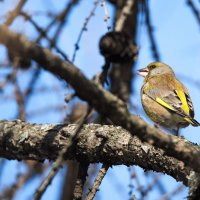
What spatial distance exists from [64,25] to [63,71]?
101 inches

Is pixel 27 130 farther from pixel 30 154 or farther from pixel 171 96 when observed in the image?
pixel 171 96

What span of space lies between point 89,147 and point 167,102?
2.04 metres

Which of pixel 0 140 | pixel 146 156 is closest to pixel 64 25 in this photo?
pixel 0 140

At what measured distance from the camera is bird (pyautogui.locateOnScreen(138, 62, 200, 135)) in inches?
198

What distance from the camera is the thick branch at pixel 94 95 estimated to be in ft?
5.51

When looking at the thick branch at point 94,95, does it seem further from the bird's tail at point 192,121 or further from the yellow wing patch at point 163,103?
the yellow wing patch at point 163,103

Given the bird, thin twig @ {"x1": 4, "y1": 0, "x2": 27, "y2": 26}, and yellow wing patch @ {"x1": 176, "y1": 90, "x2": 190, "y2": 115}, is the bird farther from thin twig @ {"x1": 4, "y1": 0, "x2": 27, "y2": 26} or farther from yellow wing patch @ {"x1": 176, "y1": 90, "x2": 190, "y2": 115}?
thin twig @ {"x1": 4, "y1": 0, "x2": 27, "y2": 26}

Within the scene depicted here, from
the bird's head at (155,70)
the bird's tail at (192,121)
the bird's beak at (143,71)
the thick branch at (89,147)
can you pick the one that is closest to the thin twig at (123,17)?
the thick branch at (89,147)

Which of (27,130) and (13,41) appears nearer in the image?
(13,41)

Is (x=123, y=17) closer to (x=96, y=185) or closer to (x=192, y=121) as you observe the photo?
(x=192, y=121)

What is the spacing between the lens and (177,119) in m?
5.02

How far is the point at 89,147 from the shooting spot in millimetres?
3383

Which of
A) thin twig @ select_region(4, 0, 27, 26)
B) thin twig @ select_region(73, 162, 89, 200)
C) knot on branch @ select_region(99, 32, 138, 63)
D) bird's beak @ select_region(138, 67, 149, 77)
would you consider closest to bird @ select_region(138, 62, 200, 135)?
bird's beak @ select_region(138, 67, 149, 77)

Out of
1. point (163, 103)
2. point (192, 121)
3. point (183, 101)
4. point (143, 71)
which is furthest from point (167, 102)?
point (143, 71)
